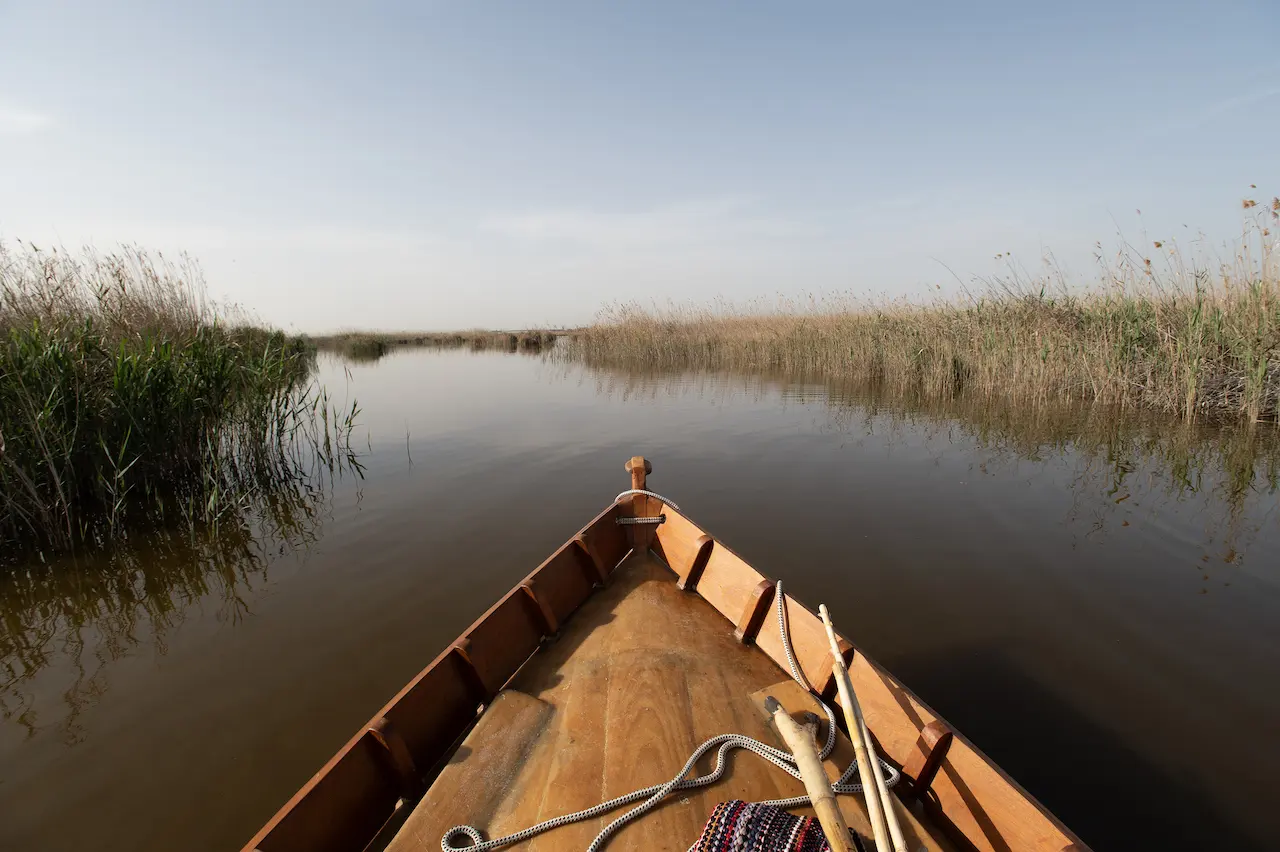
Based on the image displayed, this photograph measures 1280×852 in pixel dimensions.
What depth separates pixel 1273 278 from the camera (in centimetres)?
714

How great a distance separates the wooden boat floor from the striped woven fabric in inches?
8.4

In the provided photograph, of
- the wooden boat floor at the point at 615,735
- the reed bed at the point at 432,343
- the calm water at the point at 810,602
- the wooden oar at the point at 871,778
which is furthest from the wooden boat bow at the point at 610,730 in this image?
the reed bed at the point at 432,343

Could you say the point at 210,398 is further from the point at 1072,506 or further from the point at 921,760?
the point at 1072,506

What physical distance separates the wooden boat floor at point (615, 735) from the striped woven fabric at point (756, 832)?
0.21 m

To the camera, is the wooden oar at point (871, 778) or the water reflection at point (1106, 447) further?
Result: the water reflection at point (1106, 447)

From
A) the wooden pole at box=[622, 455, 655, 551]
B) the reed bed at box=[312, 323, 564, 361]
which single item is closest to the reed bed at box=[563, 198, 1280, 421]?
the wooden pole at box=[622, 455, 655, 551]

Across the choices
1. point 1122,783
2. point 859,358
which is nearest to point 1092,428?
point 859,358

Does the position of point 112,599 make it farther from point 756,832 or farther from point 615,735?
point 756,832

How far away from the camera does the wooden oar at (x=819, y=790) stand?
1.13 meters

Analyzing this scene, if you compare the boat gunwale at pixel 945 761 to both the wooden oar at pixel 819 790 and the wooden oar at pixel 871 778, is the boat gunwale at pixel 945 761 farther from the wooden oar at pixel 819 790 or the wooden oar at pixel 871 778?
the wooden oar at pixel 819 790

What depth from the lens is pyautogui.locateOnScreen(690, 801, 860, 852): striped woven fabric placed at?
1.41 metres

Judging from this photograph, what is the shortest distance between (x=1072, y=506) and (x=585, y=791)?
5495mm

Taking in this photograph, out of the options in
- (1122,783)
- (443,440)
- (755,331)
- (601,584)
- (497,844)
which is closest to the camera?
(497,844)

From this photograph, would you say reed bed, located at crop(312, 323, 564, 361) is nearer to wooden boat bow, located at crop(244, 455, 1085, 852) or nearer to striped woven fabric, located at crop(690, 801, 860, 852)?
wooden boat bow, located at crop(244, 455, 1085, 852)
